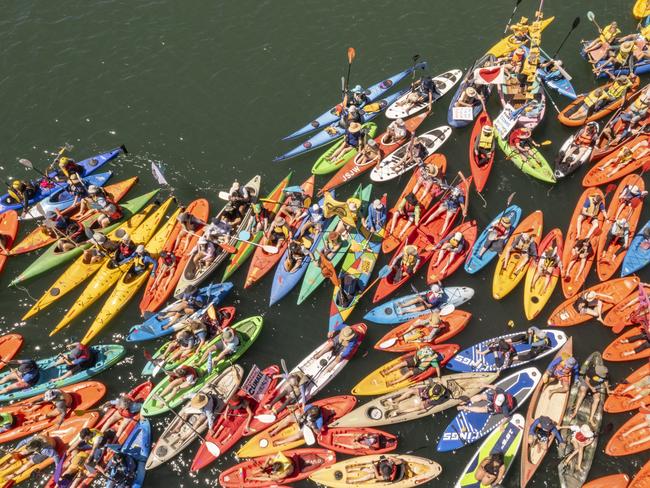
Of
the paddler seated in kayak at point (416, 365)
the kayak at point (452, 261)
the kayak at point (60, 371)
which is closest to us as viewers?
the paddler seated in kayak at point (416, 365)

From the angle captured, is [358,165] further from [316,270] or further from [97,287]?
[97,287]

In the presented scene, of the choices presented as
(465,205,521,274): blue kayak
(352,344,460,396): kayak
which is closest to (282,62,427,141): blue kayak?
(465,205,521,274): blue kayak

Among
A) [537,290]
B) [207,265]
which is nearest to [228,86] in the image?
[207,265]

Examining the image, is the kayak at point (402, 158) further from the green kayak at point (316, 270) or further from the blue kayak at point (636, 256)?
the blue kayak at point (636, 256)

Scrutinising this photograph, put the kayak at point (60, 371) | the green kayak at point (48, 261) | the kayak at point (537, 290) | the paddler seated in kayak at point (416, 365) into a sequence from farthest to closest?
the green kayak at point (48, 261) < the kayak at point (537, 290) < the kayak at point (60, 371) < the paddler seated in kayak at point (416, 365)

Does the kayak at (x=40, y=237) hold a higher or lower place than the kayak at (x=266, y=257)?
higher

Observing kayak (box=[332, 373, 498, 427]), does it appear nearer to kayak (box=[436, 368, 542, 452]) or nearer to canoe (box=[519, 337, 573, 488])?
kayak (box=[436, 368, 542, 452])

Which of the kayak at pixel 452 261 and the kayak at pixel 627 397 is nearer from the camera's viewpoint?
the kayak at pixel 627 397

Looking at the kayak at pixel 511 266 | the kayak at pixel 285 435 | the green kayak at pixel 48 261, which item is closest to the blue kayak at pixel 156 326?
the green kayak at pixel 48 261
